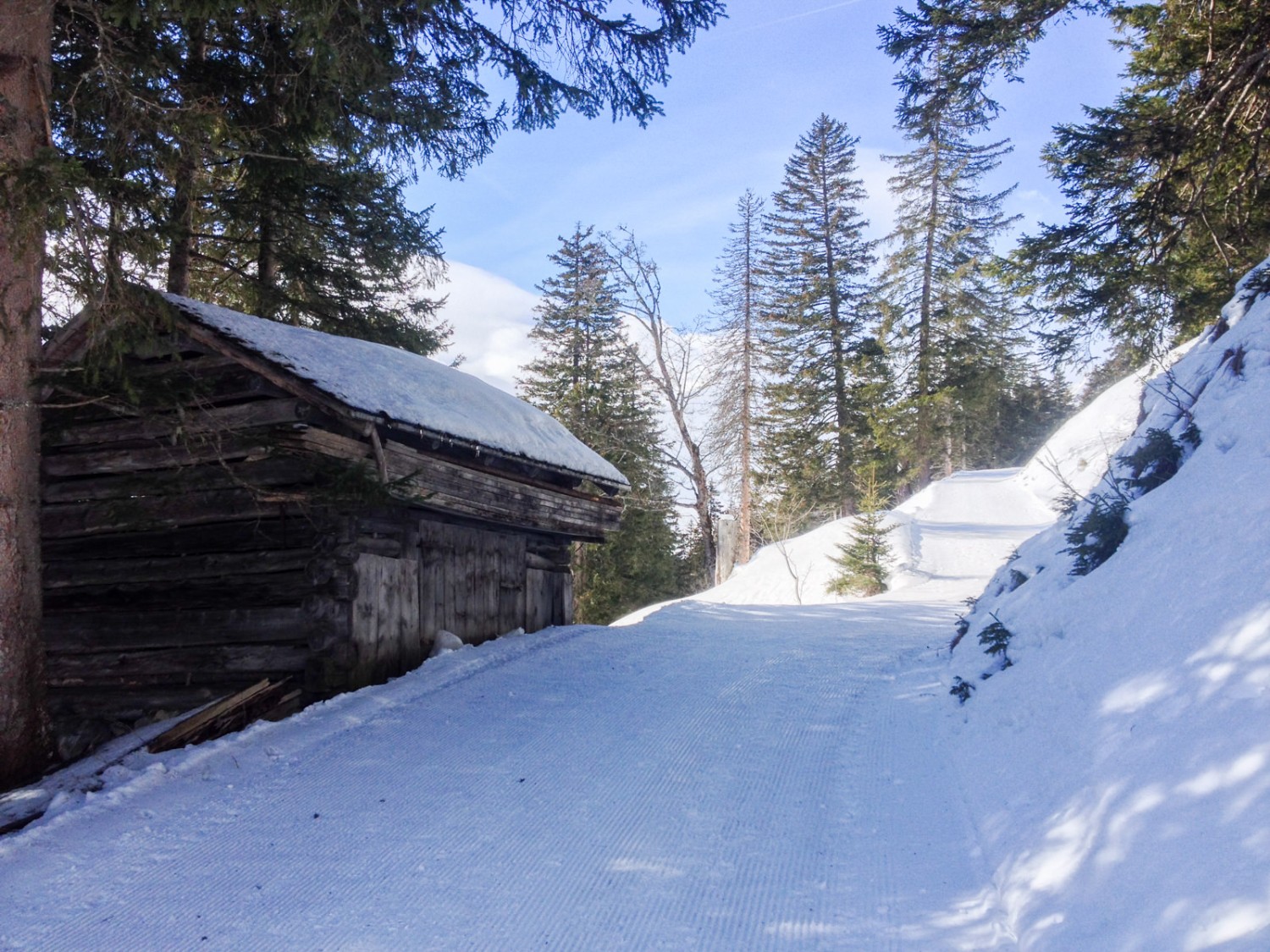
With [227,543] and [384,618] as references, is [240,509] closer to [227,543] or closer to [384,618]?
[227,543]

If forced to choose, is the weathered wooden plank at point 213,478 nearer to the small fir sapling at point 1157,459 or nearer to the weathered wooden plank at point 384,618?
the weathered wooden plank at point 384,618

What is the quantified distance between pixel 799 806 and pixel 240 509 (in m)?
6.12

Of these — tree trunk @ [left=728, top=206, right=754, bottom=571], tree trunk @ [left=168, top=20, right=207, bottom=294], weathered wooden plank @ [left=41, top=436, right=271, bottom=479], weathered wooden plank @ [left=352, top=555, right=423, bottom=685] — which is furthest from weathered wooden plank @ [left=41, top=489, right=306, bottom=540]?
tree trunk @ [left=728, top=206, right=754, bottom=571]

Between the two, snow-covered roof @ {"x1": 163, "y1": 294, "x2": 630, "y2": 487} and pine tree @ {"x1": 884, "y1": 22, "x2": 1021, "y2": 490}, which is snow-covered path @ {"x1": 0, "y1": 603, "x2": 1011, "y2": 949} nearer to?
snow-covered roof @ {"x1": 163, "y1": 294, "x2": 630, "y2": 487}

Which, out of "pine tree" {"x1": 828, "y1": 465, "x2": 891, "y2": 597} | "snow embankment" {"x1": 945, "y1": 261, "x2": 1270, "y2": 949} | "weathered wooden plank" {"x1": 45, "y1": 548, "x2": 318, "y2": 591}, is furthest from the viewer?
"pine tree" {"x1": 828, "y1": 465, "x2": 891, "y2": 597}

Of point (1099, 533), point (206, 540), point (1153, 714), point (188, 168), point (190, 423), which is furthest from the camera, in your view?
point (188, 168)

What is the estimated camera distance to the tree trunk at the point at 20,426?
6.07 meters

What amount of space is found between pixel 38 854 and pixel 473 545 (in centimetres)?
618

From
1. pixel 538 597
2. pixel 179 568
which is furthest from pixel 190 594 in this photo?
pixel 538 597

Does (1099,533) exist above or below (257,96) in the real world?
below

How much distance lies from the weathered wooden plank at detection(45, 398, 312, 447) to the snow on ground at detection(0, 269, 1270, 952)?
8.91 feet

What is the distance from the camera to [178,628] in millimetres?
8234

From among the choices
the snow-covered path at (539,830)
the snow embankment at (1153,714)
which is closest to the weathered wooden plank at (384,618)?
the snow-covered path at (539,830)

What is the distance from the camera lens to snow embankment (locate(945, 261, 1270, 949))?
2688 millimetres
